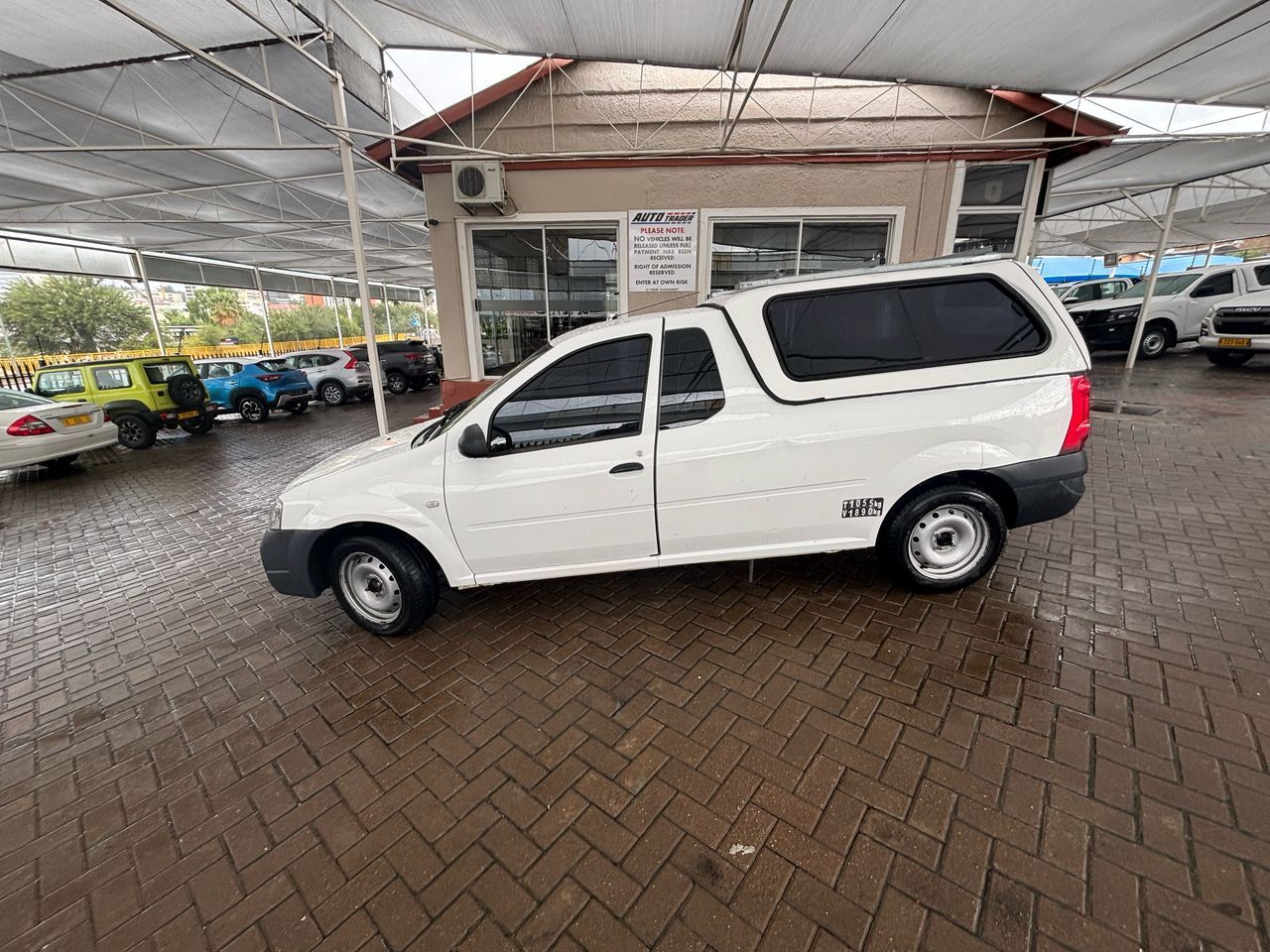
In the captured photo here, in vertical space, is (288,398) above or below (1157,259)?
below

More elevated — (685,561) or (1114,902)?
(685,561)

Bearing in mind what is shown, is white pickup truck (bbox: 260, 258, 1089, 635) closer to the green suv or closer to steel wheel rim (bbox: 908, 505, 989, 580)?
steel wheel rim (bbox: 908, 505, 989, 580)

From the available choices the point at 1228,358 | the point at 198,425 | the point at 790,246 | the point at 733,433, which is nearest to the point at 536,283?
the point at 790,246

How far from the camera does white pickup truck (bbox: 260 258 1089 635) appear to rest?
2.92 metres

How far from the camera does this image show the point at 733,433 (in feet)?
9.54

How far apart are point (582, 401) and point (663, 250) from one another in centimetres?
560

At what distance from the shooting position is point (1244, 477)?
16.6ft

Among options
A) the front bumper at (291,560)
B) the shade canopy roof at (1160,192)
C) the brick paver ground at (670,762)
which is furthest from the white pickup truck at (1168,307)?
the front bumper at (291,560)

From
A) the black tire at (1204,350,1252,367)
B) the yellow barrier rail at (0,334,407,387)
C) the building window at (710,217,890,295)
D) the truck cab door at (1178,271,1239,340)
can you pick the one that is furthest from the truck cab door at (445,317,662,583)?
the yellow barrier rail at (0,334,407,387)

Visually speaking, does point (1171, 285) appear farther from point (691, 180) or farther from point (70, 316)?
point (70, 316)

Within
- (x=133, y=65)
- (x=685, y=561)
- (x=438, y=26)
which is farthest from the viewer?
(x=133, y=65)

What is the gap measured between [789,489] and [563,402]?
143cm

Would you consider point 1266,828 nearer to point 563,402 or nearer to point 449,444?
point 563,402

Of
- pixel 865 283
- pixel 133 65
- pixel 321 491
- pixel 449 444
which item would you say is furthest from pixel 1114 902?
pixel 133 65
